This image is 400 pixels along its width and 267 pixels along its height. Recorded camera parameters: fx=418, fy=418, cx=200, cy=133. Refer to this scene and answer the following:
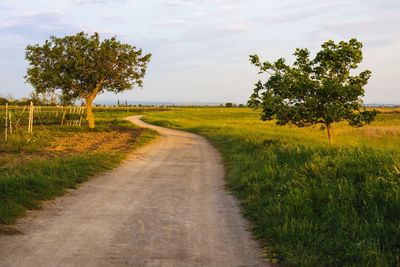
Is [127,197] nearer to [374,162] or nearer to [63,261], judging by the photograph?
[63,261]

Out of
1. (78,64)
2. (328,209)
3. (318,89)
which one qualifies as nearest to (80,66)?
(78,64)

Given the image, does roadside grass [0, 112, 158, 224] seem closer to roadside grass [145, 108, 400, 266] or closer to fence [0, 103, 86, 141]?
roadside grass [145, 108, 400, 266]

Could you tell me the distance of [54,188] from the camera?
1007 cm

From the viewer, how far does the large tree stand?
3453 centimetres

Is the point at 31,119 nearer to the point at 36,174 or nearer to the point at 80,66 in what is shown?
the point at 80,66

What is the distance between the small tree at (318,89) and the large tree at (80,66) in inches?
708

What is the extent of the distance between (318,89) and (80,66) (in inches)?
828

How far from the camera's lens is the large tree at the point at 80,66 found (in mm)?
34531

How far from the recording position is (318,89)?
66.5ft

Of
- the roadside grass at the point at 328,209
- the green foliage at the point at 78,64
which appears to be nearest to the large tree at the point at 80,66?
the green foliage at the point at 78,64

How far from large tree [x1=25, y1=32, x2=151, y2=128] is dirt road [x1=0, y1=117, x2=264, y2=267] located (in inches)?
968

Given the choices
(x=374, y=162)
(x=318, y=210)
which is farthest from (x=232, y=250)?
(x=374, y=162)

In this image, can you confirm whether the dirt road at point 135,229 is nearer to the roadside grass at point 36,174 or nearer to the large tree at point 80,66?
the roadside grass at point 36,174

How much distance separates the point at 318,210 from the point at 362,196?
0.89 m
